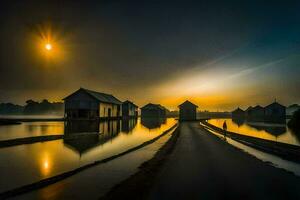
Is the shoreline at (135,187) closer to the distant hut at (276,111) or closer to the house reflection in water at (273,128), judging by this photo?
the house reflection in water at (273,128)

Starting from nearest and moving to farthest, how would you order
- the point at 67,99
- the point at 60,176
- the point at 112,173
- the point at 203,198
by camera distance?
the point at 203,198, the point at 60,176, the point at 112,173, the point at 67,99

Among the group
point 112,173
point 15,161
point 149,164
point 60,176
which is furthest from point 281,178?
point 15,161

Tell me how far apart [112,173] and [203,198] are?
5.80 meters

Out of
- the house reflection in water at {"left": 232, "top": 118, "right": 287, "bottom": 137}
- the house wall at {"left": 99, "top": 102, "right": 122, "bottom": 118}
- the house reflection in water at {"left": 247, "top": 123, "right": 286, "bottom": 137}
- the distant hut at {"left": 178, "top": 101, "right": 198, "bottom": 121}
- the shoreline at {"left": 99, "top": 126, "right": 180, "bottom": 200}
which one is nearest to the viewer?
the shoreline at {"left": 99, "top": 126, "right": 180, "bottom": 200}

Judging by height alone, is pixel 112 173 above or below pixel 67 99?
below

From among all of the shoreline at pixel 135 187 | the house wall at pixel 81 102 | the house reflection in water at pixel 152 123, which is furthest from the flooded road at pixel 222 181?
the house wall at pixel 81 102

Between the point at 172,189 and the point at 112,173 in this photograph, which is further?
the point at 112,173

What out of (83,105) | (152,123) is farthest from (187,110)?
(83,105)

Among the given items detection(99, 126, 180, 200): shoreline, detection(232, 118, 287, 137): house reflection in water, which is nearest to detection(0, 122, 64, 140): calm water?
detection(99, 126, 180, 200): shoreline

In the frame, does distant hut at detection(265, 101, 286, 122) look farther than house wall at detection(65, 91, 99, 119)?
Yes

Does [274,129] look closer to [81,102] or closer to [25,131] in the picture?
[81,102]

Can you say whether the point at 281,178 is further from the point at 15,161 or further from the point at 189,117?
the point at 189,117

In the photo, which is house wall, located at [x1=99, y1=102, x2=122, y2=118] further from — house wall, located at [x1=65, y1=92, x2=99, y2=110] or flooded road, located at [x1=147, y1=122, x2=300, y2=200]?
flooded road, located at [x1=147, y1=122, x2=300, y2=200]

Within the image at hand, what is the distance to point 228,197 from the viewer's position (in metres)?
8.66
